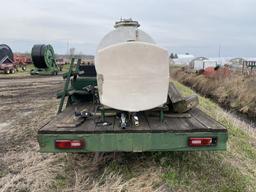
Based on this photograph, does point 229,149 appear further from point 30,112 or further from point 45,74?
point 45,74

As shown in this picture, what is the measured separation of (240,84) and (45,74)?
16565 millimetres

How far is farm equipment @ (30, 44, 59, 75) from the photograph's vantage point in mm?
27797

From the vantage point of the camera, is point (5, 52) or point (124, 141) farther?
point (5, 52)

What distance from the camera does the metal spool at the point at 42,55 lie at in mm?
27766

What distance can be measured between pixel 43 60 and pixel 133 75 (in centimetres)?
2503

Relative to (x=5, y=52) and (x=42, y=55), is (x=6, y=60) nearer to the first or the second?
(x=5, y=52)

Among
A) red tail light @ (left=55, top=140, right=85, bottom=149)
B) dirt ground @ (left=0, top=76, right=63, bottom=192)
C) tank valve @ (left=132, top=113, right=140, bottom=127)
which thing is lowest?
dirt ground @ (left=0, top=76, right=63, bottom=192)

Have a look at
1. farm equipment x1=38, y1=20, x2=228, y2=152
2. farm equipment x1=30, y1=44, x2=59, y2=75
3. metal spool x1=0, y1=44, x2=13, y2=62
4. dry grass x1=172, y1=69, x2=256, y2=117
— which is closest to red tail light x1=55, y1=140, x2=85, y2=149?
farm equipment x1=38, y1=20, x2=228, y2=152

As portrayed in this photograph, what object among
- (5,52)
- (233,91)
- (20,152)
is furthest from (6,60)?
(20,152)

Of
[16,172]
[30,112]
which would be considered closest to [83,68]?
[16,172]

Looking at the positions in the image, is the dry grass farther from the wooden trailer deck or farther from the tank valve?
the tank valve

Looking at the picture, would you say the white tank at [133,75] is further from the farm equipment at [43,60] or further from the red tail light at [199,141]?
the farm equipment at [43,60]

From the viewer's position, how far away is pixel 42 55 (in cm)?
2761

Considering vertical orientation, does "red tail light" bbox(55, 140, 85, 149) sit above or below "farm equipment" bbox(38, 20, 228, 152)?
below
